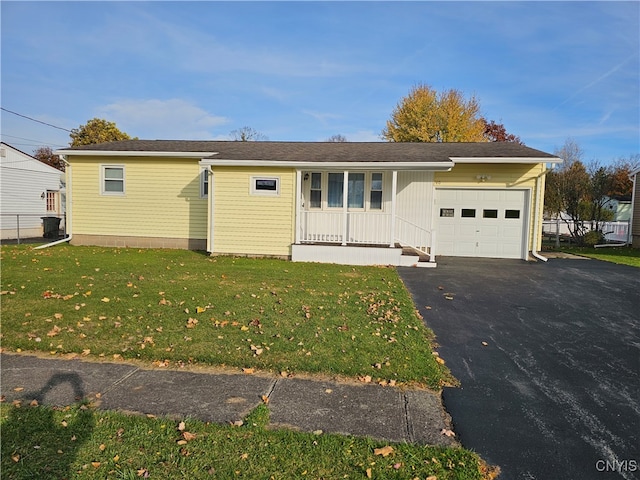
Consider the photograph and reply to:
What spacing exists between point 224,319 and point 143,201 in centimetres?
964

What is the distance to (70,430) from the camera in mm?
2855

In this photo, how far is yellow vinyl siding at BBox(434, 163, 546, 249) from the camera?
12516mm

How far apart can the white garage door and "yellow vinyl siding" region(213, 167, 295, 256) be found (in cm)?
514

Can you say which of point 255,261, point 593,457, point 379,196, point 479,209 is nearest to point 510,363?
point 593,457

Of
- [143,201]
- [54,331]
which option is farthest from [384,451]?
[143,201]

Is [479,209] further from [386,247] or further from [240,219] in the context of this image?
[240,219]

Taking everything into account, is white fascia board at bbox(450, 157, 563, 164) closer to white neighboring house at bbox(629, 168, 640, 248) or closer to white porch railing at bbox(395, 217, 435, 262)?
white porch railing at bbox(395, 217, 435, 262)

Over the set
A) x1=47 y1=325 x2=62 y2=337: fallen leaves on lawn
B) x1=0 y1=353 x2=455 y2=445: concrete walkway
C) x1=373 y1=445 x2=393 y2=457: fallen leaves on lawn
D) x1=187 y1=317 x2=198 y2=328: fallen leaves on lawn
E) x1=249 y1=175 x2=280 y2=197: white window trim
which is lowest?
x1=0 y1=353 x2=455 y2=445: concrete walkway

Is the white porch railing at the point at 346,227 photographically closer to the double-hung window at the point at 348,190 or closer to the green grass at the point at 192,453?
the double-hung window at the point at 348,190

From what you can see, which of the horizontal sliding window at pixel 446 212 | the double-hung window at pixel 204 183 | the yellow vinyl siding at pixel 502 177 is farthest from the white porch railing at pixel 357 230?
the double-hung window at pixel 204 183

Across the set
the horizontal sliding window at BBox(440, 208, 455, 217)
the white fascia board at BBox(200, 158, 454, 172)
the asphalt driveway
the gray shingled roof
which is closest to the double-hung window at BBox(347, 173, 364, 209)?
the gray shingled roof

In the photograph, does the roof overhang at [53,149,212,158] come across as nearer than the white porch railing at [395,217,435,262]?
No

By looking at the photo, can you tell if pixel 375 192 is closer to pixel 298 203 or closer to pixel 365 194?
pixel 365 194

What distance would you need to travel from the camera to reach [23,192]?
22.2m
